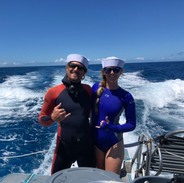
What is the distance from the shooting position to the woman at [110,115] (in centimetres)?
171

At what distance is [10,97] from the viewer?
11.6 metres

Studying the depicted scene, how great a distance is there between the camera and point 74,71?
5.54 feet

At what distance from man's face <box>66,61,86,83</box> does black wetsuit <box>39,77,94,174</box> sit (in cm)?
5

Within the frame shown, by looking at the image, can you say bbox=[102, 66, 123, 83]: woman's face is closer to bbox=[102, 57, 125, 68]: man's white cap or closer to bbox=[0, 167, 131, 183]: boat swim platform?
bbox=[102, 57, 125, 68]: man's white cap

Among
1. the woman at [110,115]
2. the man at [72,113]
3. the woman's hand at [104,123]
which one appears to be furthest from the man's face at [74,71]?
the woman's hand at [104,123]

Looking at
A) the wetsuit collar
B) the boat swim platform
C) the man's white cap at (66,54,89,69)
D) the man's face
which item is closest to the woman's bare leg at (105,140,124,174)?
the boat swim platform

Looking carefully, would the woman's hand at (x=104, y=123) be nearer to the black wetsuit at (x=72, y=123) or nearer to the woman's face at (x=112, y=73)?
the black wetsuit at (x=72, y=123)

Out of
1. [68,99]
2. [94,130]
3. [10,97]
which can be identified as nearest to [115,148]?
[94,130]

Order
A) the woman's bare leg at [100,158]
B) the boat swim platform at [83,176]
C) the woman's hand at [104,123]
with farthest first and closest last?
the woman's bare leg at [100,158] → the woman's hand at [104,123] → the boat swim platform at [83,176]

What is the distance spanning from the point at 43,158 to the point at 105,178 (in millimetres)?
4054

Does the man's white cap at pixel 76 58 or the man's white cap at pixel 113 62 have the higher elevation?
the man's white cap at pixel 76 58

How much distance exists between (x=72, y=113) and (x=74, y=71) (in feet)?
1.40

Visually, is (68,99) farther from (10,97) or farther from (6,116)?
(10,97)

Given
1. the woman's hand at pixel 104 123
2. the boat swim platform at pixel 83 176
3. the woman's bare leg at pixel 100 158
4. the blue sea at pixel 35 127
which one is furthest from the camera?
the blue sea at pixel 35 127
